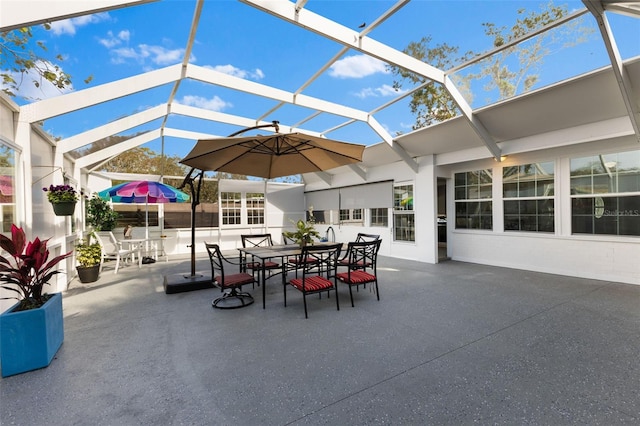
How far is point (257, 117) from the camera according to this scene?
6.73 meters

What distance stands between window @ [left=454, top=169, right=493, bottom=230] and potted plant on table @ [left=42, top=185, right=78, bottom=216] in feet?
25.7

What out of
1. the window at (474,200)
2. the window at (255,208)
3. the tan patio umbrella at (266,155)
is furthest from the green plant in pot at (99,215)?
the window at (474,200)

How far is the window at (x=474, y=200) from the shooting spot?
6859 mm

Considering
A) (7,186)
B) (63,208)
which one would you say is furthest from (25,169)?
(63,208)

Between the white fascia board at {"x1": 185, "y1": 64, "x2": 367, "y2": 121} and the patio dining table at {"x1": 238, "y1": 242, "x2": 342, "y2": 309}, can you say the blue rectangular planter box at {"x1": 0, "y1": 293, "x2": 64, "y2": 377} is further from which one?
the white fascia board at {"x1": 185, "y1": 64, "x2": 367, "y2": 121}

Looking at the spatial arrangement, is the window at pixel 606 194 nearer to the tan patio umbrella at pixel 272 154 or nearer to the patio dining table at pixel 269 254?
the tan patio umbrella at pixel 272 154

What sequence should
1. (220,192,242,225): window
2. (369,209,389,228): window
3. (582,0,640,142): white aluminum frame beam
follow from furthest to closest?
(220,192,242,225): window → (369,209,389,228): window → (582,0,640,142): white aluminum frame beam

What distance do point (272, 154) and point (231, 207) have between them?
677 centimetres

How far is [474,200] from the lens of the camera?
7.12 m

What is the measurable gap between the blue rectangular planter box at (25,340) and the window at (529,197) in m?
7.79

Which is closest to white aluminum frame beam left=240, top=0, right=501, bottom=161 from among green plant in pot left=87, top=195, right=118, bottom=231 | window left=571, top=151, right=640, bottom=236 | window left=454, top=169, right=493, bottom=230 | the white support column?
window left=454, top=169, right=493, bottom=230

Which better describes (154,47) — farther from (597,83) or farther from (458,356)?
(597,83)

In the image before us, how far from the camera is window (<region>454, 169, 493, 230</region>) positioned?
686 cm

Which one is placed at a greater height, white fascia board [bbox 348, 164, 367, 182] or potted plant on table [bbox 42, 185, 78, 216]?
white fascia board [bbox 348, 164, 367, 182]
